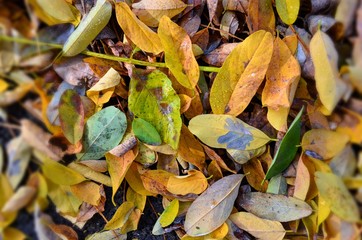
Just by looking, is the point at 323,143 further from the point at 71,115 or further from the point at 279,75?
the point at 71,115

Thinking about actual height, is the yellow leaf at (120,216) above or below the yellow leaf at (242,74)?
below

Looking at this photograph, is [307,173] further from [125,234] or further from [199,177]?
[125,234]

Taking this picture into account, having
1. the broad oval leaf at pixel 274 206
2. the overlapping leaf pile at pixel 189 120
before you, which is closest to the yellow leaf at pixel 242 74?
the overlapping leaf pile at pixel 189 120

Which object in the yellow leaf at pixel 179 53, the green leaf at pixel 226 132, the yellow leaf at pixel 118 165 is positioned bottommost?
the yellow leaf at pixel 118 165

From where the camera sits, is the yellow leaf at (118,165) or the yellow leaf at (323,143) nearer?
the yellow leaf at (323,143)

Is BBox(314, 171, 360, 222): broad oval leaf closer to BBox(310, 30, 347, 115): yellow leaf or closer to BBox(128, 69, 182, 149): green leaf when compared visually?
BBox(310, 30, 347, 115): yellow leaf

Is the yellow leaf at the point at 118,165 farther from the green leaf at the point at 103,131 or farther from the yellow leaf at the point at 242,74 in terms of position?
the yellow leaf at the point at 242,74
